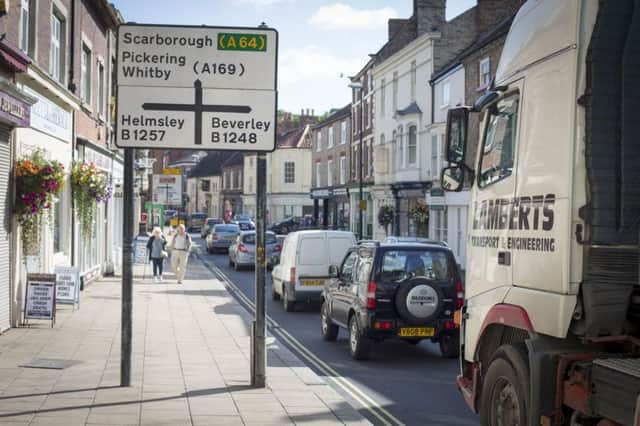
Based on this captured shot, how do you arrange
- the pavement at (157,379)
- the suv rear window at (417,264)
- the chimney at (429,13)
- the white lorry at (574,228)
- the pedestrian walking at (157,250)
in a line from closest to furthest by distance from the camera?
1. the white lorry at (574,228)
2. the pavement at (157,379)
3. the suv rear window at (417,264)
4. the pedestrian walking at (157,250)
5. the chimney at (429,13)

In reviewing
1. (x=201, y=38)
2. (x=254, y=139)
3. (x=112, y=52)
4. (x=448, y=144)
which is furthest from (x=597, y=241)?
(x=112, y=52)

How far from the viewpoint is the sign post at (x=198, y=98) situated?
9.00 meters

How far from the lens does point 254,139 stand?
9227 mm

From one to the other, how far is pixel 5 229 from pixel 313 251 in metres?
7.65

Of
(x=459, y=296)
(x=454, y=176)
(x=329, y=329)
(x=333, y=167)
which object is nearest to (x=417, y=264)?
(x=459, y=296)

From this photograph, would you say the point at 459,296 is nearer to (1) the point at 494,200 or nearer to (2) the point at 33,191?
(1) the point at 494,200

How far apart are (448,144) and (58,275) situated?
36.1 feet

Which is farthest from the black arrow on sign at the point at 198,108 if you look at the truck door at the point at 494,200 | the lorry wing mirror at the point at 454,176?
the truck door at the point at 494,200

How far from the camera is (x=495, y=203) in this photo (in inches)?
260

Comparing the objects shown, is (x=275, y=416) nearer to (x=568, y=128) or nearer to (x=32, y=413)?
(x=32, y=413)

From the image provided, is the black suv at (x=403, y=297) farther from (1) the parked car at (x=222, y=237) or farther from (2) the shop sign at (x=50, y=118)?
(1) the parked car at (x=222, y=237)

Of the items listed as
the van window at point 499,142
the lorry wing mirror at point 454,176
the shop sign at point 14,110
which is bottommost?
the lorry wing mirror at point 454,176

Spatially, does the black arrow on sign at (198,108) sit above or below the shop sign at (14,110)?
below

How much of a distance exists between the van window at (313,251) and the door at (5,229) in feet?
23.6
